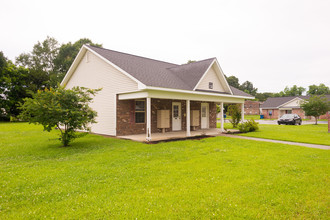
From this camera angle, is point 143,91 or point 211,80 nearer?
point 143,91

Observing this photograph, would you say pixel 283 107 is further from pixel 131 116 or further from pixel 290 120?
pixel 131 116

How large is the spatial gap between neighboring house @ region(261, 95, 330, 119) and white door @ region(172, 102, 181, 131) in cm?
3599

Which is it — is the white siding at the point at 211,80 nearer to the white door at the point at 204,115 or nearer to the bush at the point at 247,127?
the white door at the point at 204,115

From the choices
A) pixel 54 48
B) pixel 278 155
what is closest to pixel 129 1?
pixel 278 155

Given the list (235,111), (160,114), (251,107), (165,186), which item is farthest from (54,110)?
(251,107)

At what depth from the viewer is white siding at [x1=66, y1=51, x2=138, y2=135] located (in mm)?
12305

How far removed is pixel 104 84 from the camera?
13.7m

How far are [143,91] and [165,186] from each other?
273 inches

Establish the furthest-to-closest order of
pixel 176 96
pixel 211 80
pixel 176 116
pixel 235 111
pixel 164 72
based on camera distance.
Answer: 1. pixel 235 111
2. pixel 176 116
3. pixel 211 80
4. pixel 164 72
5. pixel 176 96

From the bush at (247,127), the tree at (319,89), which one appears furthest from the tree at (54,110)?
the tree at (319,89)

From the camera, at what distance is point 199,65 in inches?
607

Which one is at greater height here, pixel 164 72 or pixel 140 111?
pixel 164 72

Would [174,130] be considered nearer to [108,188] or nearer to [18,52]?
[108,188]

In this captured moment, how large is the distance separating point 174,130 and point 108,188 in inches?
444
